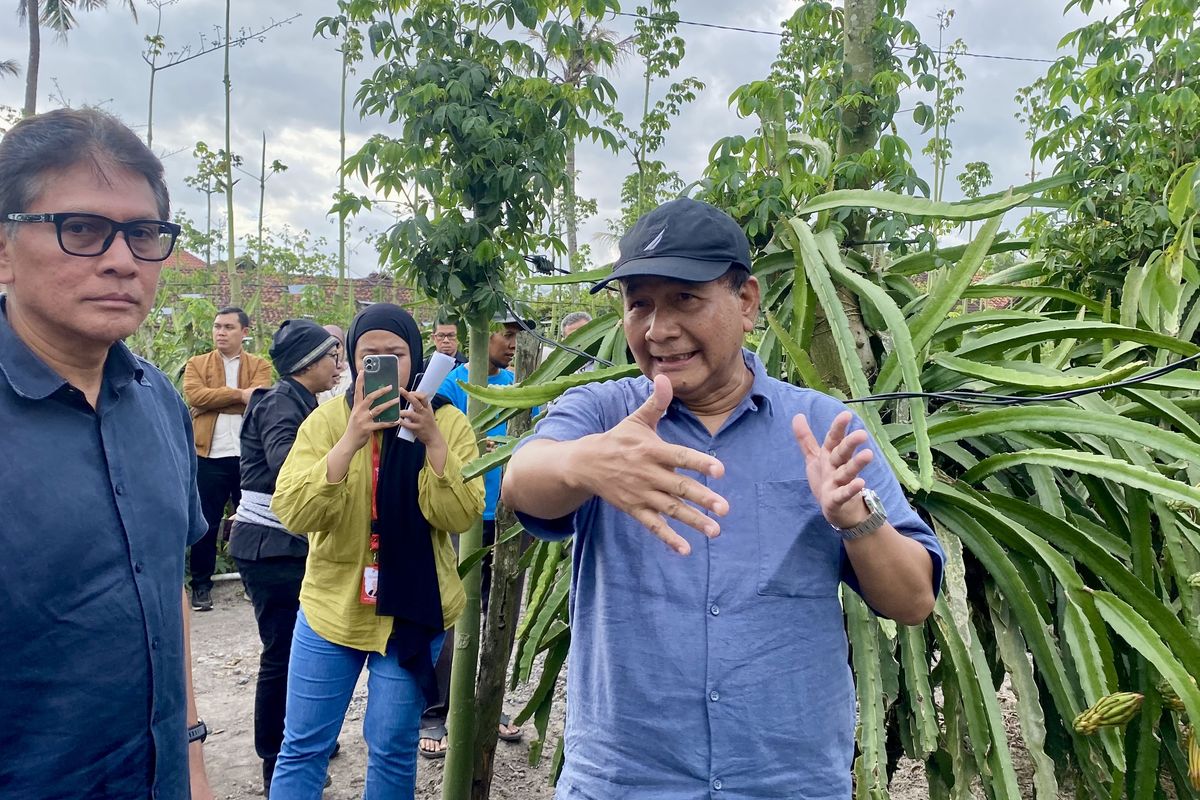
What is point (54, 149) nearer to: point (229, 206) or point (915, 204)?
point (915, 204)

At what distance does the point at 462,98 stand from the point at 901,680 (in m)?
2.17

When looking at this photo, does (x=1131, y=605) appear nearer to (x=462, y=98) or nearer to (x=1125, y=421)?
(x=1125, y=421)

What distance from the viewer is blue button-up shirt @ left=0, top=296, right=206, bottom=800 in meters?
1.38

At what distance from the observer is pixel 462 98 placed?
2775 millimetres

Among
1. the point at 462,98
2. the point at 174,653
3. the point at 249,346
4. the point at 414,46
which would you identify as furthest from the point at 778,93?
the point at 249,346

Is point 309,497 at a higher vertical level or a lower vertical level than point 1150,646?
higher

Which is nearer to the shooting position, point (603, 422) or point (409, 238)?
point (603, 422)

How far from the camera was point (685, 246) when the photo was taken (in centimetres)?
146

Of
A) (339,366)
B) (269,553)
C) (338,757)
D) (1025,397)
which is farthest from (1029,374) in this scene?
(339,366)

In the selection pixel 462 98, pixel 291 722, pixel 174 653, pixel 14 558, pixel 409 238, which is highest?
pixel 462 98

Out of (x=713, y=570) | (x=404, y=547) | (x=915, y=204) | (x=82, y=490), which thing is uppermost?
(x=915, y=204)

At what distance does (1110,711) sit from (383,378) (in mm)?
2051

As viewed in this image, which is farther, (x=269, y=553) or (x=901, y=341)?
(x=269, y=553)

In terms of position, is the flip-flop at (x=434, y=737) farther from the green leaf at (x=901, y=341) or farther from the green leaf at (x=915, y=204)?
the green leaf at (x=915, y=204)
